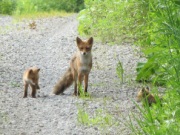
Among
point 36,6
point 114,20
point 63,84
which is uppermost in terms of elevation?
point 36,6

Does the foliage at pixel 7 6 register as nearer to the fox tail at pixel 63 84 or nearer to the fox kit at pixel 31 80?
the fox tail at pixel 63 84

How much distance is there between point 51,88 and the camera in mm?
11656

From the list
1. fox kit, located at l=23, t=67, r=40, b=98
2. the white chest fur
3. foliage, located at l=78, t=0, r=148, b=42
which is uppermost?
foliage, located at l=78, t=0, r=148, b=42

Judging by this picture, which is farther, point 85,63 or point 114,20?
point 114,20

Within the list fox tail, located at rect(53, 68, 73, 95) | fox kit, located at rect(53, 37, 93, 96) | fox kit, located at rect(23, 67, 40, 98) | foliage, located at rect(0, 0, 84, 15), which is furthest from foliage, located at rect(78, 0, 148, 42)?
foliage, located at rect(0, 0, 84, 15)

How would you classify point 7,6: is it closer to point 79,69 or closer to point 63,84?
point 63,84

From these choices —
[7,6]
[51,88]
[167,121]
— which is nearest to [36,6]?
[7,6]

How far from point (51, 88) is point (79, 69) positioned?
1.24 meters

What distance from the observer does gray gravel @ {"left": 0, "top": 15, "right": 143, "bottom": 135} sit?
809cm

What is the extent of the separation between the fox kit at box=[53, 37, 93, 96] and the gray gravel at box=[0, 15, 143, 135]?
9.4 inches

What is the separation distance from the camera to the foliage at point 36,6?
32.2 meters

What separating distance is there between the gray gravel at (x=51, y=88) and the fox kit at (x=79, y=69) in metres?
0.24

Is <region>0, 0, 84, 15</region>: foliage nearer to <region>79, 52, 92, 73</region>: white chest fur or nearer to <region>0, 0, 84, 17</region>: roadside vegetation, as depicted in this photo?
<region>0, 0, 84, 17</region>: roadside vegetation

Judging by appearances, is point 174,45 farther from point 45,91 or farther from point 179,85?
point 45,91
